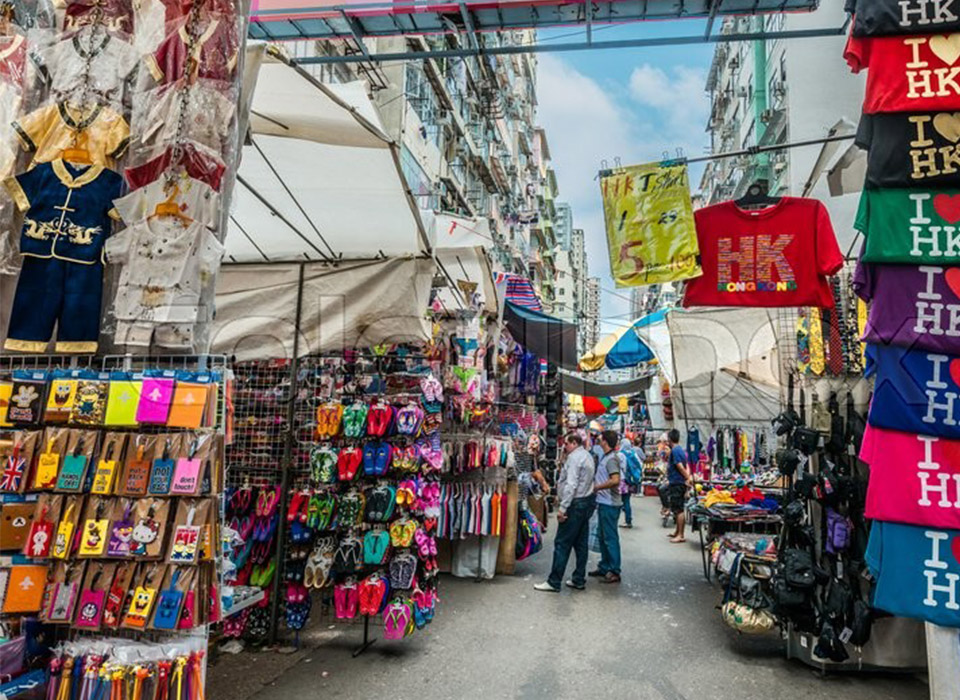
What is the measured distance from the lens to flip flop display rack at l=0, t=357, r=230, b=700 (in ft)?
8.98

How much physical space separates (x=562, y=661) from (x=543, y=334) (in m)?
6.14

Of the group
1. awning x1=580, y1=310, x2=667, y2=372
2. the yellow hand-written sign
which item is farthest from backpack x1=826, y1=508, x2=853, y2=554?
awning x1=580, y1=310, x2=667, y2=372

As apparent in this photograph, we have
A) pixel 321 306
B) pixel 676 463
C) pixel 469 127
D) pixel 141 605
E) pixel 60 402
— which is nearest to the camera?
pixel 141 605

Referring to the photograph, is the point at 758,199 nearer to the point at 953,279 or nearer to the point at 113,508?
the point at 953,279

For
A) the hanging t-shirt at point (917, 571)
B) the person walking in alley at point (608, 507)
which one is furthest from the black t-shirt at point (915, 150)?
the person walking in alley at point (608, 507)

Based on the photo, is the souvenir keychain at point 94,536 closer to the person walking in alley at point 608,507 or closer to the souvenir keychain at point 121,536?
the souvenir keychain at point 121,536

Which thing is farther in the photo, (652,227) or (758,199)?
(758,199)

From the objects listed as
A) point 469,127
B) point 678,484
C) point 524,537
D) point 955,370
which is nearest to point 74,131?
point 955,370

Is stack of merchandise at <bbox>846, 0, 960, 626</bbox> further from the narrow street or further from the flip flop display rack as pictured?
the flip flop display rack

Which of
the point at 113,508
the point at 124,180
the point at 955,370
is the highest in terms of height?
the point at 124,180

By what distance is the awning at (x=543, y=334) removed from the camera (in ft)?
34.4

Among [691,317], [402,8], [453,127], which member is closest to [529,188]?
[453,127]

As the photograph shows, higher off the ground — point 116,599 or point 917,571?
point 917,571

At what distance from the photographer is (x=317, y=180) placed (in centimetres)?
516
